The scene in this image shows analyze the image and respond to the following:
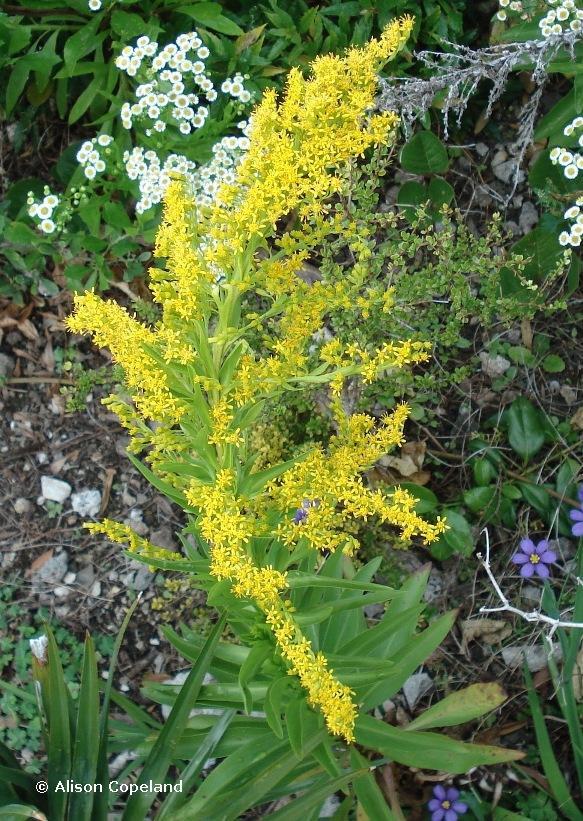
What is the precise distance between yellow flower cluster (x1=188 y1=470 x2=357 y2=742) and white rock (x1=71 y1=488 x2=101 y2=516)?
2.00m

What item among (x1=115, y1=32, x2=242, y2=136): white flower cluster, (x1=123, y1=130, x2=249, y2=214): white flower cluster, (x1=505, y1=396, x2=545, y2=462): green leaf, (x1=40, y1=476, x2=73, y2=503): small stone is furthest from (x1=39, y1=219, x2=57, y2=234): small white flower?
(x1=505, y1=396, x2=545, y2=462): green leaf

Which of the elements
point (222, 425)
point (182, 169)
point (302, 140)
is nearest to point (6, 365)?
point (182, 169)

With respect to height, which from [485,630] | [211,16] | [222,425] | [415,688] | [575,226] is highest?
[211,16]

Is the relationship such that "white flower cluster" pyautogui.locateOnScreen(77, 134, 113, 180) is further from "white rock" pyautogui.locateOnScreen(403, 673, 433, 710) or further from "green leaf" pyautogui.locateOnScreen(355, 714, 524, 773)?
"white rock" pyautogui.locateOnScreen(403, 673, 433, 710)

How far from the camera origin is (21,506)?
3.98 meters

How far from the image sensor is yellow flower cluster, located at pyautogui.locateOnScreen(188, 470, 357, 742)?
6.65 feet

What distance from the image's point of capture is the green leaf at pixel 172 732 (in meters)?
2.48

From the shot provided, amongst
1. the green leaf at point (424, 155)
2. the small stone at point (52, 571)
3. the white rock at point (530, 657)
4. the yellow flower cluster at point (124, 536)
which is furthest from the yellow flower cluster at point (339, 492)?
the small stone at point (52, 571)

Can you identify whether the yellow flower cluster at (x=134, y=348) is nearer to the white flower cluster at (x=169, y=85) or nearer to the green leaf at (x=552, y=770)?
the white flower cluster at (x=169, y=85)


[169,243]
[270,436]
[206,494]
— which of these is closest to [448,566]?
[270,436]

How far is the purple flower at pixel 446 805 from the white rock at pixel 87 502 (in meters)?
2.02

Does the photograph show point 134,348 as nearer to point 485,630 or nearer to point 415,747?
point 415,747

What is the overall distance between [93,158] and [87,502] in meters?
1.65

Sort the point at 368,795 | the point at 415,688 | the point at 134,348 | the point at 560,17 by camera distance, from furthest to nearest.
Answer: the point at 415,688, the point at 560,17, the point at 368,795, the point at 134,348
